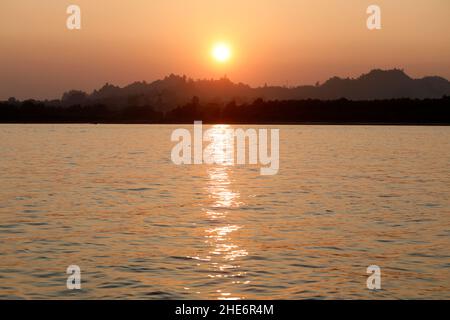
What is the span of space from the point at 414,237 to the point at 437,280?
302 inches

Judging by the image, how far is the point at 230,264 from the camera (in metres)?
22.4

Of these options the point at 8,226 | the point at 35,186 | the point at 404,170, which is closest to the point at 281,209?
the point at 8,226

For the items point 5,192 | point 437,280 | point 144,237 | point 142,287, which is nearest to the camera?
point 142,287

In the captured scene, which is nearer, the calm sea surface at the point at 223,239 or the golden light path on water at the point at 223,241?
the calm sea surface at the point at 223,239

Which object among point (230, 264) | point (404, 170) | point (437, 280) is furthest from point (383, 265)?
point (404, 170)

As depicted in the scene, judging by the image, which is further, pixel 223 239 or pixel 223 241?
pixel 223 239

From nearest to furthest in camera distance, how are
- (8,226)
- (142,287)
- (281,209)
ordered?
(142,287) → (8,226) → (281,209)

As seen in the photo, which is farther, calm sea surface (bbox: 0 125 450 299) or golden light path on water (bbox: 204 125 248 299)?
golden light path on water (bbox: 204 125 248 299)
